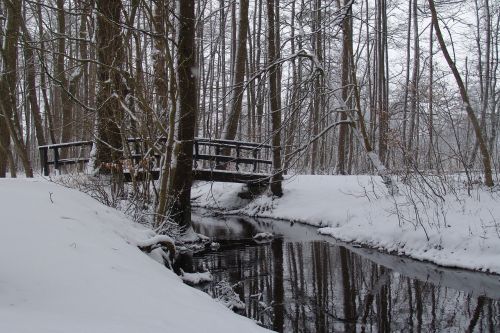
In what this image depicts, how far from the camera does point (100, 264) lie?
12.5ft

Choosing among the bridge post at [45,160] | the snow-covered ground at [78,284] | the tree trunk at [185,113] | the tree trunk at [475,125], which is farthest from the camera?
the bridge post at [45,160]

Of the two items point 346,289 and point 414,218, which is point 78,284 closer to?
point 346,289

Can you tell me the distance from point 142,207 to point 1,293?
571cm

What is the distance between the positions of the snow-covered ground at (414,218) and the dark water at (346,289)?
385 millimetres

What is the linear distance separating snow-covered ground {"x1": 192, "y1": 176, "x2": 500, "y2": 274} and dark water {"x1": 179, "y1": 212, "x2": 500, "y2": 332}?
0.38 metres

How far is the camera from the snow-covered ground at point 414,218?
7562mm

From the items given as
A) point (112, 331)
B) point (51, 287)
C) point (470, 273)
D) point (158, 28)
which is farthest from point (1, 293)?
point (470, 273)

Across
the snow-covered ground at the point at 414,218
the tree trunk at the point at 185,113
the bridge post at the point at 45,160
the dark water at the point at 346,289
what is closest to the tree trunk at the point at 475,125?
the snow-covered ground at the point at 414,218

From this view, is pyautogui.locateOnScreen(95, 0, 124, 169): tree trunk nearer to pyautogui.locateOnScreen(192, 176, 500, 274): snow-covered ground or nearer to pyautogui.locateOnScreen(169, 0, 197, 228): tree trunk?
pyautogui.locateOnScreen(169, 0, 197, 228): tree trunk

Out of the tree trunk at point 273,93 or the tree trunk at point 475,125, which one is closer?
the tree trunk at point 475,125

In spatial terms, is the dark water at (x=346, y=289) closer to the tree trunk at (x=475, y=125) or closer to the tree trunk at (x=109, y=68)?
the tree trunk at (x=475, y=125)

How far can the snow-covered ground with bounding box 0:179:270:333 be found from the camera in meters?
2.60

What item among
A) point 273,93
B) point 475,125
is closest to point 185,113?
point 273,93

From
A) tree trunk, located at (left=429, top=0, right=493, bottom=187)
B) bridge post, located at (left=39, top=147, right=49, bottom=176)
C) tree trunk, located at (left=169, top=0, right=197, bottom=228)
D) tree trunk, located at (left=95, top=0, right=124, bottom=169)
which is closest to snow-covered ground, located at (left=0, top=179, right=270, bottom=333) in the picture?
tree trunk, located at (left=95, top=0, right=124, bottom=169)
